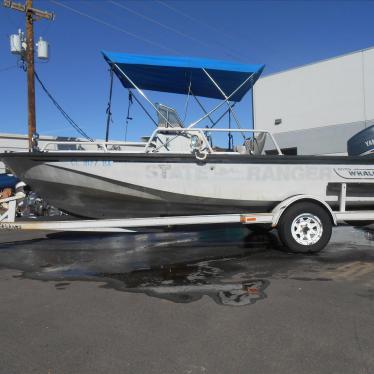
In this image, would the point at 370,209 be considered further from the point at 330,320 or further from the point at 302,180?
the point at 330,320

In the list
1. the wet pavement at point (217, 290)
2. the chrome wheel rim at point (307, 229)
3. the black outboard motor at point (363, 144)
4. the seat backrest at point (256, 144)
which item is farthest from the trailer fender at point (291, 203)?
the black outboard motor at point (363, 144)

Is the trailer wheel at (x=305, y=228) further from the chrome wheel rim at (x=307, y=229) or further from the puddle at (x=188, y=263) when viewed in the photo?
the puddle at (x=188, y=263)

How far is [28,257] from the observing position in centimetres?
724

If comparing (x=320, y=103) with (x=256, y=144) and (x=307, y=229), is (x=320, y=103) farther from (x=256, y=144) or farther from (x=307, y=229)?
(x=307, y=229)

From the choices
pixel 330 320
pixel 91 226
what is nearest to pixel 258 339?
pixel 330 320

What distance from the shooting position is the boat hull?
22.1 ft

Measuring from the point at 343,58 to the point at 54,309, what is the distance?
21641mm

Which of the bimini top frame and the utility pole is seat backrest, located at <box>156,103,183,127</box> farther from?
the utility pole

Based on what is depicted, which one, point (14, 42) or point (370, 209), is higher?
point (14, 42)

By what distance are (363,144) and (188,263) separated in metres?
3.93

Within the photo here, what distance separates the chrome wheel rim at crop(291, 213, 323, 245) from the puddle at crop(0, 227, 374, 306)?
28 cm

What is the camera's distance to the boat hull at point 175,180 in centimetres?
674

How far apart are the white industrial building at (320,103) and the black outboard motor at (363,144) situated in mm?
14030

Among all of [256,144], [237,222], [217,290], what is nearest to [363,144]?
[256,144]
